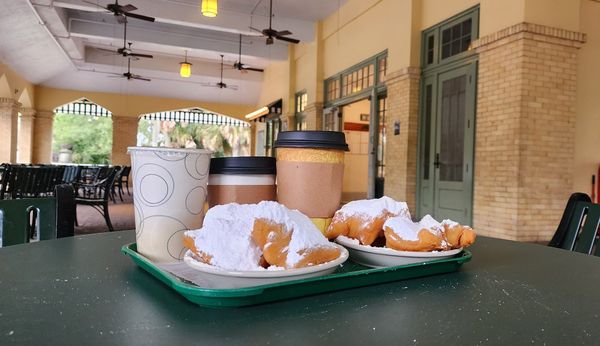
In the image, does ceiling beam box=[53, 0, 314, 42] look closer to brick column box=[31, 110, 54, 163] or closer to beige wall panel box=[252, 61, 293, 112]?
beige wall panel box=[252, 61, 293, 112]

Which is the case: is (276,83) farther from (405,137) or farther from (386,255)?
(386,255)

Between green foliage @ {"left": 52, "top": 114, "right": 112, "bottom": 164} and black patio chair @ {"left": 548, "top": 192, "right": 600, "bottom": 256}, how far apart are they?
28551 mm

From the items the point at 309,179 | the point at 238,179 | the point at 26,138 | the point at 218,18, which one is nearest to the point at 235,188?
the point at 238,179

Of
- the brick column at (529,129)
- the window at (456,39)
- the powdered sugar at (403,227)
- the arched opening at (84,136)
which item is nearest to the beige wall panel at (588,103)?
the brick column at (529,129)

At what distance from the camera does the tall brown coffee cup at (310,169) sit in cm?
86

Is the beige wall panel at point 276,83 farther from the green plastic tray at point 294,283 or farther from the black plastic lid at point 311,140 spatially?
the green plastic tray at point 294,283

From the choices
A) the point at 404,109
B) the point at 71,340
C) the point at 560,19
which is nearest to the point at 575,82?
the point at 560,19

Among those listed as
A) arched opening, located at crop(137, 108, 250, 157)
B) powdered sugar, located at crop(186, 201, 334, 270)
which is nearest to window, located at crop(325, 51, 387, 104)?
powdered sugar, located at crop(186, 201, 334, 270)

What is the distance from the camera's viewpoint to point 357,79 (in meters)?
8.90

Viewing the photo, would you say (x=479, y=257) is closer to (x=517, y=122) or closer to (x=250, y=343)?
(x=250, y=343)

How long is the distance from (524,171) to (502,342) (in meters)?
4.96

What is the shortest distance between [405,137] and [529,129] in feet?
7.21

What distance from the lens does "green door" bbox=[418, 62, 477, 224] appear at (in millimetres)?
5746

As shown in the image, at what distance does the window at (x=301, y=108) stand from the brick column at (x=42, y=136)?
31.2ft
